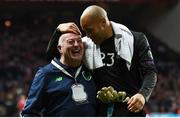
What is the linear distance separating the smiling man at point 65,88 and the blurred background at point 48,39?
5.42 m

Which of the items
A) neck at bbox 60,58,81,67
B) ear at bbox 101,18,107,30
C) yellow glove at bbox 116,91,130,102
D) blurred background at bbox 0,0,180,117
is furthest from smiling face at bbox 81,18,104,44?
blurred background at bbox 0,0,180,117

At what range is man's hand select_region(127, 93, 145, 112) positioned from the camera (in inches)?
84.2

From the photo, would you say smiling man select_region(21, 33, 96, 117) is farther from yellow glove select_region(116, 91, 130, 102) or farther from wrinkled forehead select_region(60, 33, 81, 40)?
yellow glove select_region(116, 91, 130, 102)

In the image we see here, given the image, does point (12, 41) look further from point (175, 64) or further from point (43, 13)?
point (175, 64)

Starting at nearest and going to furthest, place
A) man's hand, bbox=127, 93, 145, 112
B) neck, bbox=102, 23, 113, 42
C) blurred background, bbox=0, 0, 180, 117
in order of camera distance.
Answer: man's hand, bbox=127, 93, 145, 112 < neck, bbox=102, 23, 113, 42 < blurred background, bbox=0, 0, 180, 117

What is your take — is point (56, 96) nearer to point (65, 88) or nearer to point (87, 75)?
point (65, 88)

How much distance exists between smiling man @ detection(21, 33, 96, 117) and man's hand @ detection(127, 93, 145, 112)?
172mm

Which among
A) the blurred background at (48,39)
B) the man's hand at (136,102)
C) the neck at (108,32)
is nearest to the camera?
the man's hand at (136,102)

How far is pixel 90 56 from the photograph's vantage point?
2258mm

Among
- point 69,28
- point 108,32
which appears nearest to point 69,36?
point 69,28

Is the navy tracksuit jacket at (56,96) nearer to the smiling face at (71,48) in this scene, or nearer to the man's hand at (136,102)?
the smiling face at (71,48)

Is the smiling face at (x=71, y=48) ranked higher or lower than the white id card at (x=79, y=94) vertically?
higher

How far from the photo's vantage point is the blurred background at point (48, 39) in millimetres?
8328

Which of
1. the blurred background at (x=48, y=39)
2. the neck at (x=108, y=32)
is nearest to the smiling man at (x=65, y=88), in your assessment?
the neck at (x=108, y=32)
